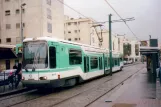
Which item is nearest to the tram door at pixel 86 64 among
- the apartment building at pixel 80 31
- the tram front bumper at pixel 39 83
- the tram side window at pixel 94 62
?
the tram side window at pixel 94 62

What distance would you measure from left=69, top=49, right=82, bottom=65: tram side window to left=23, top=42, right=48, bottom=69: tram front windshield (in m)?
2.81

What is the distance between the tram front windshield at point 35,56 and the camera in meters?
13.6

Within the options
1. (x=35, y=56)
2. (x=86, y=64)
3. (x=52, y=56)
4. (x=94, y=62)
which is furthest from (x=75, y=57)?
(x=94, y=62)

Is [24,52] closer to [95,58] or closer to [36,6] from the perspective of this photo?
[95,58]

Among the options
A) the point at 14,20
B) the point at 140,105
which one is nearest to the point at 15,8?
the point at 14,20

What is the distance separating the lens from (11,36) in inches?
1822

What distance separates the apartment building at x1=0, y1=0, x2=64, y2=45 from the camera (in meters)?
43.5

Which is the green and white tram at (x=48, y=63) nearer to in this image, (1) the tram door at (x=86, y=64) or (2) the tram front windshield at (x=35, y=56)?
(2) the tram front windshield at (x=35, y=56)

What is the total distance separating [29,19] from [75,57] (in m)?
29.5

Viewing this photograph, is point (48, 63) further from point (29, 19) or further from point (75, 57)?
point (29, 19)

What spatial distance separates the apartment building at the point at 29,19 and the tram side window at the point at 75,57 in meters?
26.1

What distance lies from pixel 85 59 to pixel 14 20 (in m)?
30.7

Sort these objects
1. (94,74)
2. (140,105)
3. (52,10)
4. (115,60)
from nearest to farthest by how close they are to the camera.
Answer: (140,105) < (94,74) < (115,60) < (52,10)

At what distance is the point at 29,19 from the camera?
4456 centimetres
